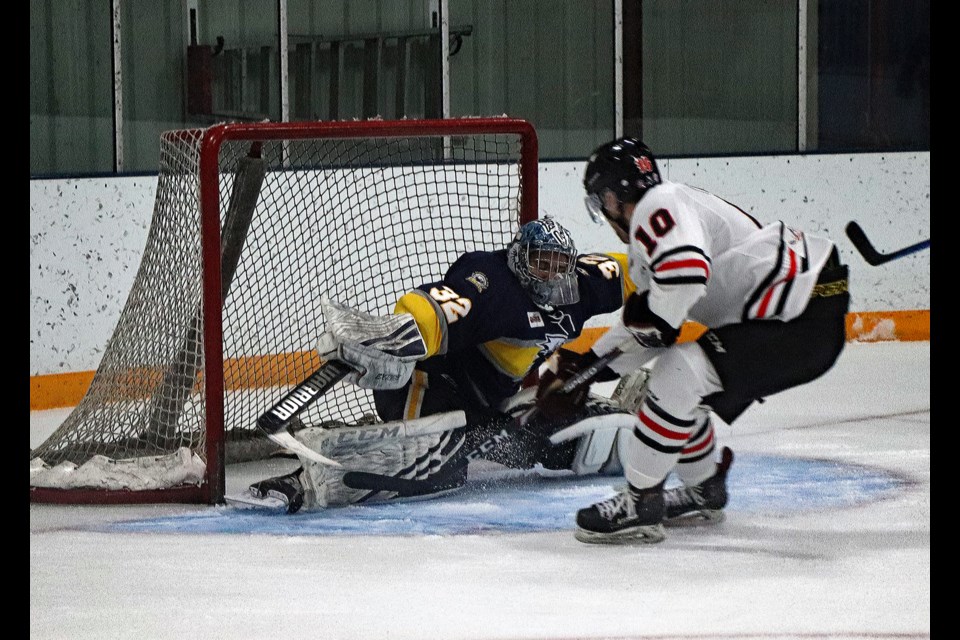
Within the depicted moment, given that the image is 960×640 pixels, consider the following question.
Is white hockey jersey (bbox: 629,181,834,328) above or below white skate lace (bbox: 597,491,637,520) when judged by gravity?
above

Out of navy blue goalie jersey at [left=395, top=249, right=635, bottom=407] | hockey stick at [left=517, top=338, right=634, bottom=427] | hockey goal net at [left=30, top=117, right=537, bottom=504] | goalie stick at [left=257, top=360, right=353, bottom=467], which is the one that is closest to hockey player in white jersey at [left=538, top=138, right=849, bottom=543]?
hockey stick at [left=517, top=338, right=634, bottom=427]

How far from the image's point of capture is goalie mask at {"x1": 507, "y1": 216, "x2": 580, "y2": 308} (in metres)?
3.75

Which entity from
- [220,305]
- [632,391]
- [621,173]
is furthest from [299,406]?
[632,391]

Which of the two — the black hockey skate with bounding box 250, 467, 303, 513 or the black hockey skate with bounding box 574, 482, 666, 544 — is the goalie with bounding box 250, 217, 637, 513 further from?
the black hockey skate with bounding box 574, 482, 666, 544

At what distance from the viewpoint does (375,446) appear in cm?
368

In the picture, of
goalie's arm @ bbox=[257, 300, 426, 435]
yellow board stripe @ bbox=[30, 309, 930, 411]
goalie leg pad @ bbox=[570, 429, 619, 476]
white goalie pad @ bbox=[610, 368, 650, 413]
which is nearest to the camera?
goalie's arm @ bbox=[257, 300, 426, 435]

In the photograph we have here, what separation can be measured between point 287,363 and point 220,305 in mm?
738

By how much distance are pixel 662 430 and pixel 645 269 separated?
39cm

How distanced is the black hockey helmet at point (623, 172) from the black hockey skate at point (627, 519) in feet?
2.26

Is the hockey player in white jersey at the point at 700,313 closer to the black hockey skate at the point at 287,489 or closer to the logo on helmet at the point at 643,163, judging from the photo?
the logo on helmet at the point at 643,163

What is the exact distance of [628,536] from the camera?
10.9 feet

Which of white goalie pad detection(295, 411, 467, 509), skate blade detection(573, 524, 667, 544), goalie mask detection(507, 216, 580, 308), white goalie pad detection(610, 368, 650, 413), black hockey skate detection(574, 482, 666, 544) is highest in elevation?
goalie mask detection(507, 216, 580, 308)

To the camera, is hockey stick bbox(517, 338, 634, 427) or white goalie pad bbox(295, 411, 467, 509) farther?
white goalie pad bbox(295, 411, 467, 509)
